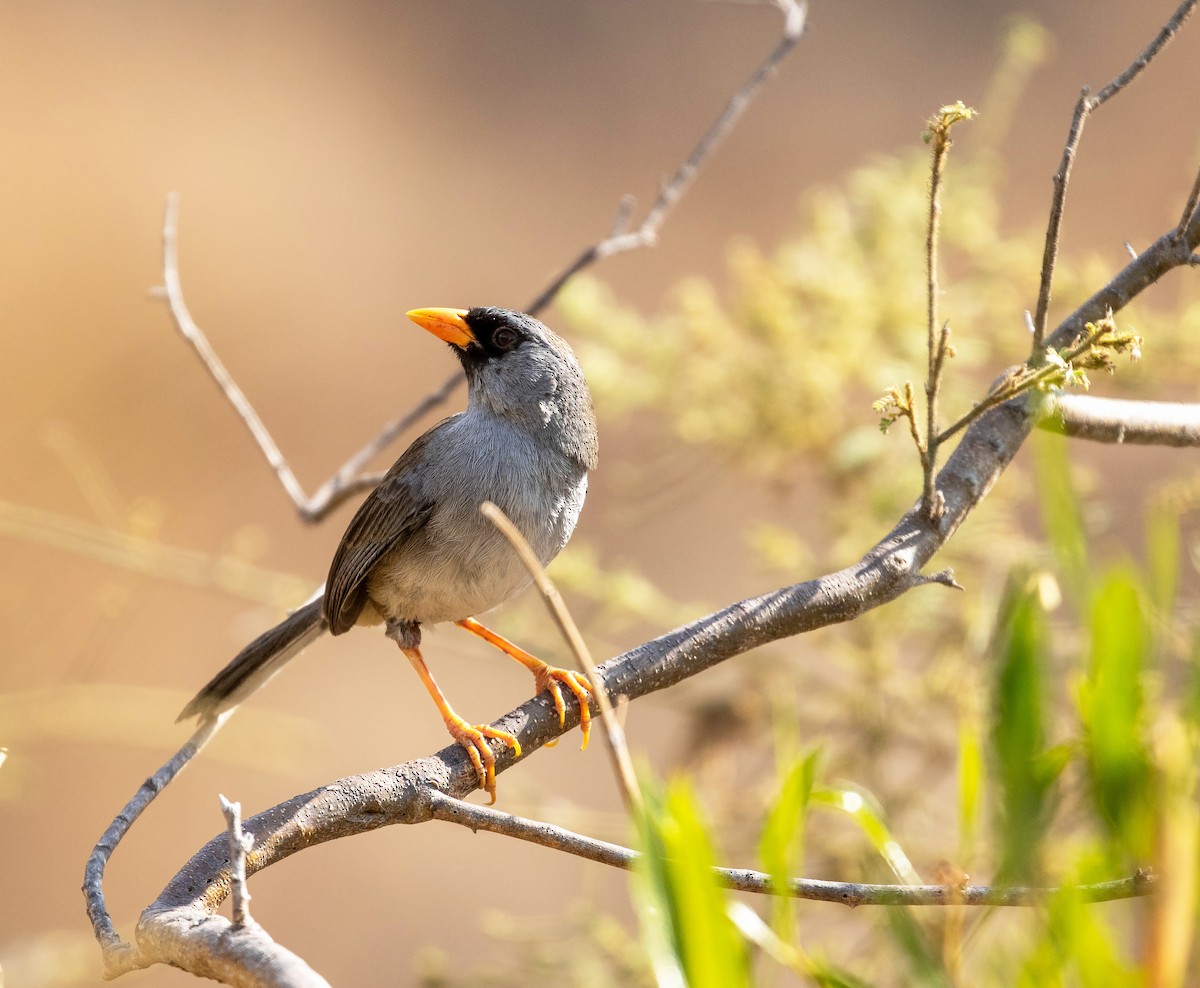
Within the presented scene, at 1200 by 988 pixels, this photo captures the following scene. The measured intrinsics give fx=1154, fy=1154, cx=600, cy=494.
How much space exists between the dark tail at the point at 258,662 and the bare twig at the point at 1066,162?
2.41 metres

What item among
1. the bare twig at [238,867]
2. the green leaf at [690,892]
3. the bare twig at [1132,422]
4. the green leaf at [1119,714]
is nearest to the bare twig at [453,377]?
the bare twig at [1132,422]

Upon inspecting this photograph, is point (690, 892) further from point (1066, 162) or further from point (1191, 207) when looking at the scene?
point (1191, 207)

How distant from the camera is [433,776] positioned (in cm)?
244

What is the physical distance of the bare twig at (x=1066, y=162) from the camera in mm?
2127

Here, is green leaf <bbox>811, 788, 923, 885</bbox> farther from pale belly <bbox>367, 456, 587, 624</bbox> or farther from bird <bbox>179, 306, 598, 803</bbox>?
pale belly <bbox>367, 456, 587, 624</bbox>

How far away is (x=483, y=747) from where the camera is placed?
2.84 metres

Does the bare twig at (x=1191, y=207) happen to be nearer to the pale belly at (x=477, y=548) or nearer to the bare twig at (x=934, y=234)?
the bare twig at (x=934, y=234)

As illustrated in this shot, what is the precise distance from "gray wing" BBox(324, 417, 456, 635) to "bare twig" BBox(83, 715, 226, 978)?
2.26 ft

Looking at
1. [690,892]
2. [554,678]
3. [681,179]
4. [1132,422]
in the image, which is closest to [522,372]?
[681,179]

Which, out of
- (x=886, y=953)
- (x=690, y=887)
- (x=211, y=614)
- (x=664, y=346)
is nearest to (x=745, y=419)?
(x=664, y=346)

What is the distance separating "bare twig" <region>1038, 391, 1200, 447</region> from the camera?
106 inches

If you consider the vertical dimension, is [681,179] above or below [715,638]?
above

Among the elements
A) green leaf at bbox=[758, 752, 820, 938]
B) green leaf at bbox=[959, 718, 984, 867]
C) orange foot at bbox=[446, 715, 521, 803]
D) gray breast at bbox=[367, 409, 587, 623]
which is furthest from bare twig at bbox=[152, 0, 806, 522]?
green leaf at bbox=[758, 752, 820, 938]

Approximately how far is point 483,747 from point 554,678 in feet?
1.94
